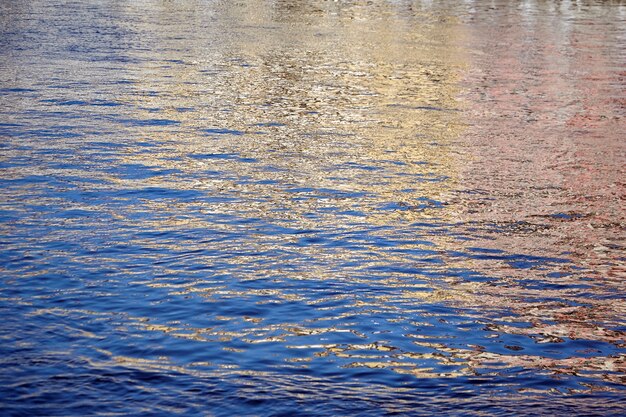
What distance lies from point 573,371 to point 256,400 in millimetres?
2239

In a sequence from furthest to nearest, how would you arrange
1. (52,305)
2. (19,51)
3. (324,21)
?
(324,21) < (19,51) < (52,305)

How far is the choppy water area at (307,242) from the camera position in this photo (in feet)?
23.0

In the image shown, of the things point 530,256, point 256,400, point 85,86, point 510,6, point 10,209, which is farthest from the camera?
point 510,6

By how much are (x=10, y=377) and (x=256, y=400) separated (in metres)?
1.60

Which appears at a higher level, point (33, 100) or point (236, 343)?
point (33, 100)

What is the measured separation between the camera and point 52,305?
→ 326 inches

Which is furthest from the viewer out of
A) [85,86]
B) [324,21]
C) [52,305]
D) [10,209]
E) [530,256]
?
[324,21]

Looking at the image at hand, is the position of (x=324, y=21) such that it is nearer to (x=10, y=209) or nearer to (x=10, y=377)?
(x=10, y=209)

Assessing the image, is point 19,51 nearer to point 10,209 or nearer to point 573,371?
point 10,209

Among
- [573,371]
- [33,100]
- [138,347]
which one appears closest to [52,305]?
[138,347]

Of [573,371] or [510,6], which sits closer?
[573,371]

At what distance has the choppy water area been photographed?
7.01m

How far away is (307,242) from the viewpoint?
34.0ft

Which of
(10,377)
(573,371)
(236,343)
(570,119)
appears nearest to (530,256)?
(573,371)
